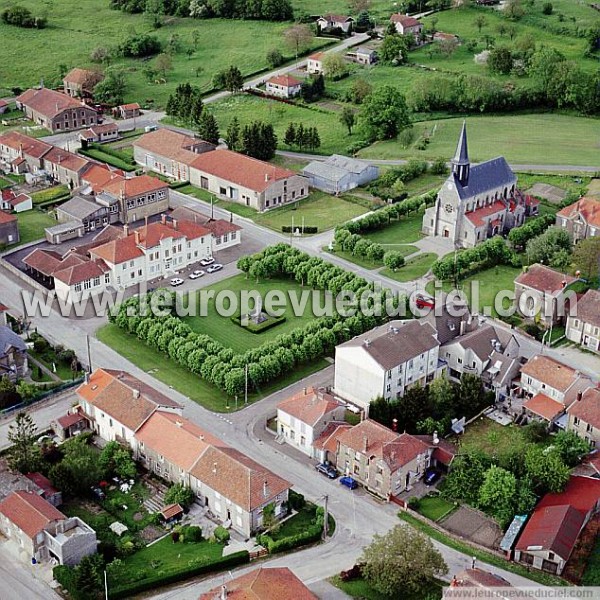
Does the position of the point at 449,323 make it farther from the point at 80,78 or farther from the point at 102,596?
the point at 80,78

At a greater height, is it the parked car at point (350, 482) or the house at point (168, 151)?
the house at point (168, 151)

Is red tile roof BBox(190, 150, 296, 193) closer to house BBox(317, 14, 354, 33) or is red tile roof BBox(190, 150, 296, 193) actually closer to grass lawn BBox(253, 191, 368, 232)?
grass lawn BBox(253, 191, 368, 232)

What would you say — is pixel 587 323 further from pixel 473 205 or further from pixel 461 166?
pixel 461 166

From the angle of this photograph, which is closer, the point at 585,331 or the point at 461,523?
the point at 461,523

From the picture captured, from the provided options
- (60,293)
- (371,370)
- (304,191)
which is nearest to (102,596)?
(371,370)

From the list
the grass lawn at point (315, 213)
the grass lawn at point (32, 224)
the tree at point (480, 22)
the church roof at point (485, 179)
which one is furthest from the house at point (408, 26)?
the grass lawn at point (32, 224)

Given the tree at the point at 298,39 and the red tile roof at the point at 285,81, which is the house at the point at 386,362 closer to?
the red tile roof at the point at 285,81

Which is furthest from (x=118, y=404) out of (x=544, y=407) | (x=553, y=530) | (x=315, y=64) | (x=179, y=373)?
(x=315, y=64)

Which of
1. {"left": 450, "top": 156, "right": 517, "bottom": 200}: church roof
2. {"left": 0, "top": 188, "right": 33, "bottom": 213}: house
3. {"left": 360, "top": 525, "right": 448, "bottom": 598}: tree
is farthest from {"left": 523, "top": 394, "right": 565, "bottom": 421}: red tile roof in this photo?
{"left": 0, "top": 188, "right": 33, "bottom": 213}: house
